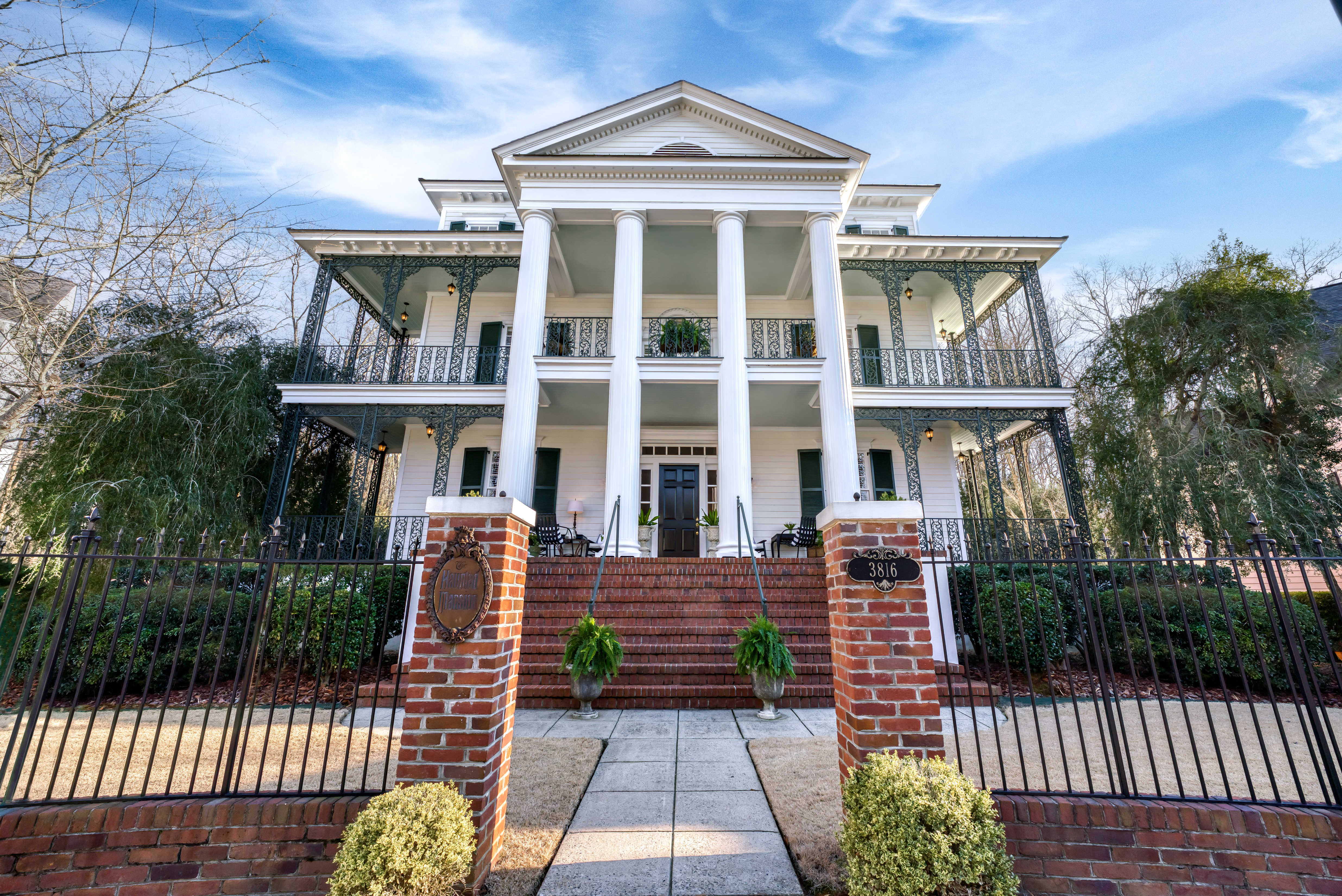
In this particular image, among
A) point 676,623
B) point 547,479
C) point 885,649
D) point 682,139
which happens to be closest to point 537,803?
point 885,649

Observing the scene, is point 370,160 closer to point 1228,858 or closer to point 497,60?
point 497,60

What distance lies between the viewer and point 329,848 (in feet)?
8.93

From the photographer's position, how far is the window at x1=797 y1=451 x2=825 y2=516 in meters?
12.3

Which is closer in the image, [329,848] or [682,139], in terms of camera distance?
[329,848]

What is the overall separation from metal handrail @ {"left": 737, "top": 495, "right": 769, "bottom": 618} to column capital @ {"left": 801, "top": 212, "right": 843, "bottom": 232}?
578 cm

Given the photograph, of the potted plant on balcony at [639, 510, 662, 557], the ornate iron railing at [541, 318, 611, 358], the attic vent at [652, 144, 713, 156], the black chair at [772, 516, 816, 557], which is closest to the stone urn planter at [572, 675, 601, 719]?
the black chair at [772, 516, 816, 557]

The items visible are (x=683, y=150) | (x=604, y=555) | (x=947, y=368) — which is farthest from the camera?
(x=947, y=368)

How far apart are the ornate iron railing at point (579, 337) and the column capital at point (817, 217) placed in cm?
467

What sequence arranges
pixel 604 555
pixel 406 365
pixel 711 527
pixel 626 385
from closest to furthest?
pixel 604 555 < pixel 626 385 < pixel 711 527 < pixel 406 365

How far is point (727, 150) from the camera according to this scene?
39.2ft

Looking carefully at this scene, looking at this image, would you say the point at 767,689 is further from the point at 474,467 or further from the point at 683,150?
the point at 683,150

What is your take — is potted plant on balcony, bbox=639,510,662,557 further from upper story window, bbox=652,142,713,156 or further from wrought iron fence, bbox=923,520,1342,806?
upper story window, bbox=652,142,713,156

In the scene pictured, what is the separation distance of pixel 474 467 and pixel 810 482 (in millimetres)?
7745

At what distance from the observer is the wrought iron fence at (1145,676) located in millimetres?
2865
